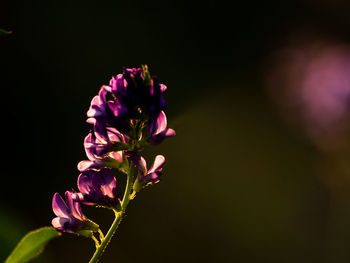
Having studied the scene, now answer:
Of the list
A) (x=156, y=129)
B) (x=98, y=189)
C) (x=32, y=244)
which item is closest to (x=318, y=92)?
(x=156, y=129)

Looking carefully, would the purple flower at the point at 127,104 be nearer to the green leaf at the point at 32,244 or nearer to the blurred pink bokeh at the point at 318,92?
the green leaf at the point at 32,244

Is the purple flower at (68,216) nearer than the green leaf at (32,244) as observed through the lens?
No

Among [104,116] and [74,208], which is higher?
[104,116]

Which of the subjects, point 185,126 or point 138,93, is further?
point 185,126

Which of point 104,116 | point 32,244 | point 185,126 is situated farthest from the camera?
point 185,126

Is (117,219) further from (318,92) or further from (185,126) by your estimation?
(185,126)

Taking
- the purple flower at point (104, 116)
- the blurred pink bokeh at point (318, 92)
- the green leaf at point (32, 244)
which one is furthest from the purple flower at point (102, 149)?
the blurred pink bokeh at point (318, 92)

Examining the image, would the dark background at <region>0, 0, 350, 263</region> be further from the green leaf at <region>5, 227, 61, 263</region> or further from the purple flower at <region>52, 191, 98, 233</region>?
the green leaf at <region>5, 227, 61, 263</region>
